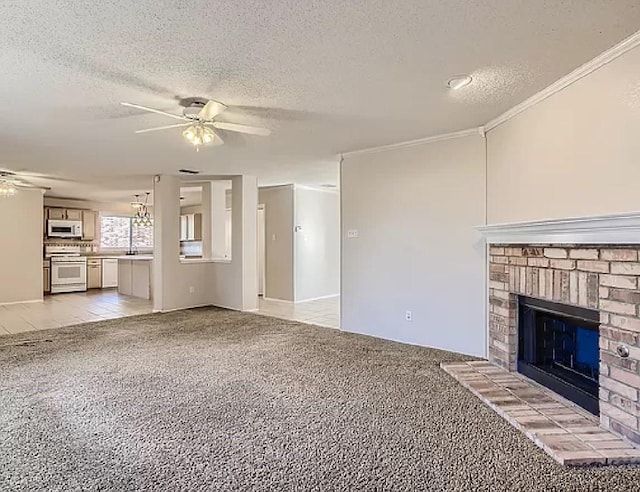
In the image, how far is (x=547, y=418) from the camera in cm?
256

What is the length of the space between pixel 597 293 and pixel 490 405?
1033 mm

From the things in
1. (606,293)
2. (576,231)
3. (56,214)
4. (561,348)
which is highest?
(56,214)

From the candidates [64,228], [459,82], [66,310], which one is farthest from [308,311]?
[64,228]

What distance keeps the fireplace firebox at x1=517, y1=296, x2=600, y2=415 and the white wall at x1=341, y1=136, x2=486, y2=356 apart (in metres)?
0.66

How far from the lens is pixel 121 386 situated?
3248 mm

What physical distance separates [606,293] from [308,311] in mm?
4872

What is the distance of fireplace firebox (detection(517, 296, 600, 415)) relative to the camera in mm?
2727

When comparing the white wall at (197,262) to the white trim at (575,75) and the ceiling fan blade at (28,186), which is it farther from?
the white trim at (575,75)

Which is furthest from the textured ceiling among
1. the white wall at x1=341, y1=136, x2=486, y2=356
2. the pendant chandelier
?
the pendant chandelier

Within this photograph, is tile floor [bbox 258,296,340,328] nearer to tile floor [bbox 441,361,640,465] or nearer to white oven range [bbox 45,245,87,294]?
tile floor [bbox 441,361,640,465]

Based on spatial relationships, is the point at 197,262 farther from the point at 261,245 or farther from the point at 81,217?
the point at 81,217

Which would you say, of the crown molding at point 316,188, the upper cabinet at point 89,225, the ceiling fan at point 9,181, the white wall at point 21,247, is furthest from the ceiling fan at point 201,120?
the upper cabinet at point 89,225

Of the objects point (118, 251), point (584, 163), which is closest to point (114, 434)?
point (584, 163)

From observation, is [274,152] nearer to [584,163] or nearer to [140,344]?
[140,344]
